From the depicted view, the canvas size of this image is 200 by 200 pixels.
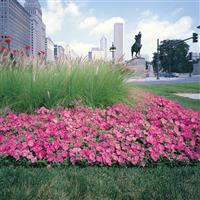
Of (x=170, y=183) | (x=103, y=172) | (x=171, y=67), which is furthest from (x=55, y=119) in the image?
(x=171, y=67)

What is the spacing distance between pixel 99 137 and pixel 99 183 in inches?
38.8

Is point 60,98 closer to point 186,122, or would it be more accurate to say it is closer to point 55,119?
point 55,119

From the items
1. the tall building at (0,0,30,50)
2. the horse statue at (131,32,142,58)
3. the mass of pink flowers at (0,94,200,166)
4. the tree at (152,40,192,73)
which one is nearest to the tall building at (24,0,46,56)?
the tall building at (0,0,30,50)

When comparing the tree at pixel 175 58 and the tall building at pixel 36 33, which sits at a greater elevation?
the tree at pixel 175 58

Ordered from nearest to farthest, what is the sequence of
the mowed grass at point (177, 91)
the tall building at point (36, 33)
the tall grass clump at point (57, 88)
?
the tall grass clump at point (57, 88) → the mowed grass at point (177, 91) → the tall building at point (36, 33)

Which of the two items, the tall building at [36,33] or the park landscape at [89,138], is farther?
the tall building at [36,33]

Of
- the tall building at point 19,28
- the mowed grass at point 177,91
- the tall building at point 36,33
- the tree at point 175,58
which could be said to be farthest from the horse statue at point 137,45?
the tree at point 175,58

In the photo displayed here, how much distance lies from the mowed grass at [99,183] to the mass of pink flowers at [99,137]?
22cm

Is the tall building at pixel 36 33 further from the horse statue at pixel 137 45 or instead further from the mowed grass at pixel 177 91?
the horse statue at pixel 137 45

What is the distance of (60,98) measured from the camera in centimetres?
457

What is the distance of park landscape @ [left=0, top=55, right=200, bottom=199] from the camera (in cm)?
239

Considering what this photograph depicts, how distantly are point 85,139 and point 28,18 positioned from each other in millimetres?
7685

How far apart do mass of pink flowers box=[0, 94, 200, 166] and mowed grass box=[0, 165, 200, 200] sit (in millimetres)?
217

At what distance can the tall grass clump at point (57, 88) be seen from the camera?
4.48 meters
